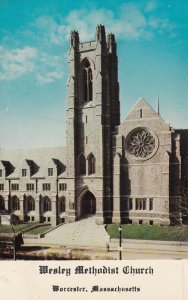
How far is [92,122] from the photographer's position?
3612cm

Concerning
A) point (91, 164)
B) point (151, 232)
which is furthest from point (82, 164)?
point (151, 232)

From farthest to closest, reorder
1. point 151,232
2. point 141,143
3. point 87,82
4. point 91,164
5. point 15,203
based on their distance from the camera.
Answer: point 15,203 → point 87,82 → point 91,164 → point 141,143 → point 151,232

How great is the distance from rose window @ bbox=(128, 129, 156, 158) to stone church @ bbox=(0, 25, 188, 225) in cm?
10

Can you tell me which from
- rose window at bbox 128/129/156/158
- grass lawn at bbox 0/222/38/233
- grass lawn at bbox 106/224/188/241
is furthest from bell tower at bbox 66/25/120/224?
grass lawn at bbox 0/222/38/233

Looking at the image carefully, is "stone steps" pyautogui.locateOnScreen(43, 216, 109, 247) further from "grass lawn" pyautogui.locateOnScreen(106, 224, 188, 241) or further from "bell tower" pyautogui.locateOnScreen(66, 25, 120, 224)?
"bell tower" pyautogui.locateOnScreen(66, 25, 120, 224)

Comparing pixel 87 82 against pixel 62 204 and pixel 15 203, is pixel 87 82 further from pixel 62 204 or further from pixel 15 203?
pixel 15 203

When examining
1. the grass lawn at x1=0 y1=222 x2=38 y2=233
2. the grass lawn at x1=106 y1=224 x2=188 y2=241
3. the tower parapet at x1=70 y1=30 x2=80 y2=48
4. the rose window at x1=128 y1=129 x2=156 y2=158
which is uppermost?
the tower parapet at x1=70 y1=30 x2=80 y2=48

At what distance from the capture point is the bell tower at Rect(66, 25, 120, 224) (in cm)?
3491

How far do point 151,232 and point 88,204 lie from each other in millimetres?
9318

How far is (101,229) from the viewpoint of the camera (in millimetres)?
31859

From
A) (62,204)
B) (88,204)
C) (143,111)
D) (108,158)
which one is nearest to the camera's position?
(143,111)

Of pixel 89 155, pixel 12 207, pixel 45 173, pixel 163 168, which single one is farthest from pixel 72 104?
pixel 12 207
